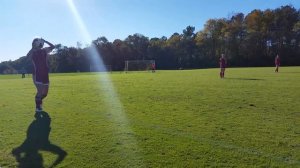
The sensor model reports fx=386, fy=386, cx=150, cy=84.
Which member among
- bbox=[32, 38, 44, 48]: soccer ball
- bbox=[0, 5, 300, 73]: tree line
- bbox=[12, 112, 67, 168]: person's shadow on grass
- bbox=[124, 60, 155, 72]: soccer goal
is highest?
bbox=[0, 5, 300, 73]: tree line

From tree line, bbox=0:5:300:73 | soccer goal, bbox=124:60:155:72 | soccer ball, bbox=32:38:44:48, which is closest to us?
soccer ball, bbox=32:38:44:48

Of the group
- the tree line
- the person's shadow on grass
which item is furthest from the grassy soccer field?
the tree line

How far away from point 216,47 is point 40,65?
11366cm

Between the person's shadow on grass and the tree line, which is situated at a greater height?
the tree line

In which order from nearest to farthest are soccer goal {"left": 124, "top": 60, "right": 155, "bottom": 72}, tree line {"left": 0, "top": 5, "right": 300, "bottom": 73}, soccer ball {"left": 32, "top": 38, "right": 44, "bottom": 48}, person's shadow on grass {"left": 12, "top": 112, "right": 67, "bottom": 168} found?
person's shadow on grass {"left": 12, "top": 112, "right": 67, "bottom": 168}, soccer ball {"left": 32, "top": 38, "right": 44, "bottom": 48}, soccer goal {"left": 124, "top": 60, "right": 155, "bottom": 72}, tree line {"left": 0, "top": 5, "right": 300, "bottom": 73}

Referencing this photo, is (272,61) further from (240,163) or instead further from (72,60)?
(240,163)

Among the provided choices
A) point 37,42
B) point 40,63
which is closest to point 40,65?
point 40,63

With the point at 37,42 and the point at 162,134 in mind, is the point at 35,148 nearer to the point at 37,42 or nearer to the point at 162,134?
the point at 162,134

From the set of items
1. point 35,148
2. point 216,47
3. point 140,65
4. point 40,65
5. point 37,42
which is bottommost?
point 35,148

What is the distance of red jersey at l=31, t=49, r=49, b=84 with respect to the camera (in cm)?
1187

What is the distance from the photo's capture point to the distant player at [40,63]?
11828mm

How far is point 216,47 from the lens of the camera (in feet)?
401

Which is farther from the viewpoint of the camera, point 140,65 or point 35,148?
point 140,65

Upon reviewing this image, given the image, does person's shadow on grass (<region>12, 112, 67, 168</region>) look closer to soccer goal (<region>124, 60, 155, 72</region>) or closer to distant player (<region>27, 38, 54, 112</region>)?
distant player (<region>27, 38, 54, 112</region>)
